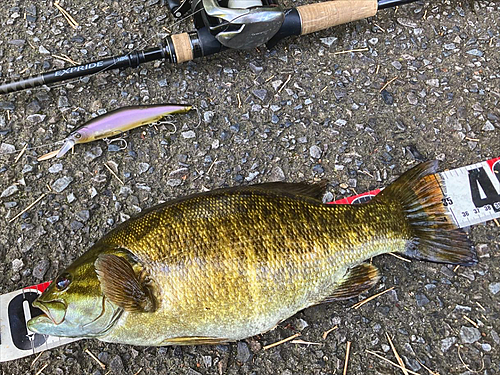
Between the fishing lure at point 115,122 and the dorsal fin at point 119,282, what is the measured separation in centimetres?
99

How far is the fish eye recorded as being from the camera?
1825mm

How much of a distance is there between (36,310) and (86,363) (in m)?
0.37

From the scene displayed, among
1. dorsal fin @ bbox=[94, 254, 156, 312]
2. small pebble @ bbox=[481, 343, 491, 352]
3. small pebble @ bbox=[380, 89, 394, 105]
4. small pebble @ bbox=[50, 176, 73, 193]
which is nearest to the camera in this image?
dorsal fin @ bbox=[94, 254, 156, 312]

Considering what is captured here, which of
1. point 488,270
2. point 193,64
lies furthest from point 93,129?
point 488,270

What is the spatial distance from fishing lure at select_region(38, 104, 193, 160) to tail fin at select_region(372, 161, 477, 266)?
54.1 inches

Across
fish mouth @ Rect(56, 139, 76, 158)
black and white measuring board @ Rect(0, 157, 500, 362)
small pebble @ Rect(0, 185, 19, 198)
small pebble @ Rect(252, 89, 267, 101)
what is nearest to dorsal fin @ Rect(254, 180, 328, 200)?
black and white measuring board @ Rect(0, 157, 500, 362)

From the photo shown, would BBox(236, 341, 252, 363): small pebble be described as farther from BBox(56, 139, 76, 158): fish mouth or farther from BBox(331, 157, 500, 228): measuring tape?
BBox(56, 139, 76, 158): fish mouth

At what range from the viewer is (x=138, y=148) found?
2611 millimetres

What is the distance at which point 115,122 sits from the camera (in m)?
2.52

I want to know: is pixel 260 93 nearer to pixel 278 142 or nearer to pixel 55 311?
pixel 278 142

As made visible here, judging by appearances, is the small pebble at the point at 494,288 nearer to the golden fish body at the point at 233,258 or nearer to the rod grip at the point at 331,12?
the golden fish body at the point at 233,258

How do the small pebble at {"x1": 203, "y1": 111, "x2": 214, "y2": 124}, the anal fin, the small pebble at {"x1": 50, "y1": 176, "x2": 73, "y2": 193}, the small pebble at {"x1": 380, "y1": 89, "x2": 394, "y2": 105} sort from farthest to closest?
the small pebble at {"x1": 380, "y1": 89, "x2": 394, "y2": 105}
the small pebble at {"x1": 203, "y1": 111, "x2": 214, "y2": 124}
the small pebble at {"x1": 50, "y1": 176, "x2": 73, "y2": 193}
the anal fin

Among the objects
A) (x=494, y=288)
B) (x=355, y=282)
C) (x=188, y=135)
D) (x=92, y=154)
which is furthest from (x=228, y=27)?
(x=494, y=288)

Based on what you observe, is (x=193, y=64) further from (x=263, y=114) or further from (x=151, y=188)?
(x=151, y=188)
